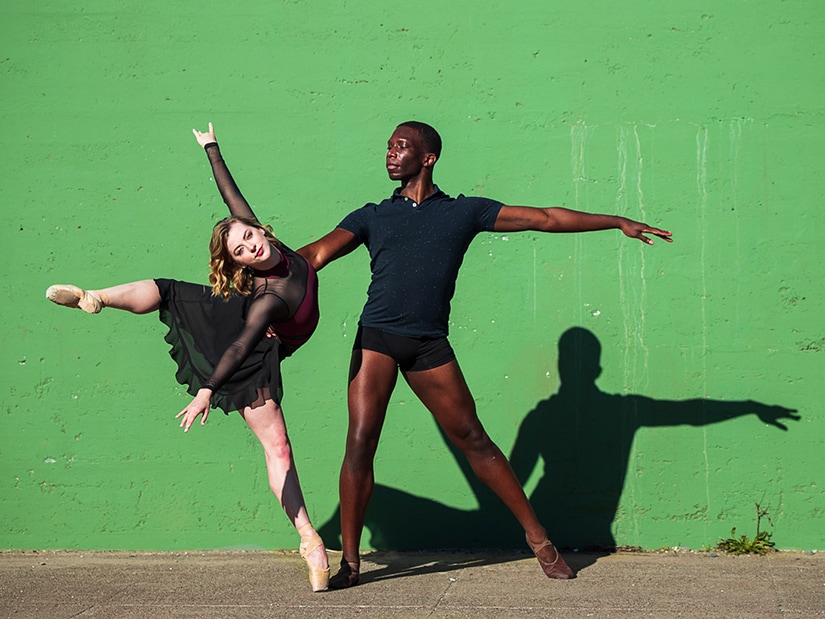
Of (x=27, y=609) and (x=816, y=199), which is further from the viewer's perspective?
(x=816, y=199)

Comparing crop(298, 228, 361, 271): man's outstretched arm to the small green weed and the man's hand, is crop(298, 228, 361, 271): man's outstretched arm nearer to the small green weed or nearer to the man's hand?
the man's hand

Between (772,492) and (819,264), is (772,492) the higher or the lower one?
the lower one

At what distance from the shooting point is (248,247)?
16.8 ft

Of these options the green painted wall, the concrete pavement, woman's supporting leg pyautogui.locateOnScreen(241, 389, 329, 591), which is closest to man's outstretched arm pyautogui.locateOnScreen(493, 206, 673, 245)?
the green painted wall

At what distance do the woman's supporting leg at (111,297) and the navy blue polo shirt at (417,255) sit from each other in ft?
3.12

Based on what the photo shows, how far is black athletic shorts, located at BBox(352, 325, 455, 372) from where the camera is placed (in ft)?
17.5

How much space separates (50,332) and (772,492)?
3.92 meters

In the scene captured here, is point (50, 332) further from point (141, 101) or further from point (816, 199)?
point (816, 199)

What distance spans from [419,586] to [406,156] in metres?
1.98

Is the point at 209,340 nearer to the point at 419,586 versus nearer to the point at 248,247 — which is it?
the point at 248,247

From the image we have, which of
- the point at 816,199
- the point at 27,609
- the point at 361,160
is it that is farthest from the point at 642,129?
Result: the point at 27,609

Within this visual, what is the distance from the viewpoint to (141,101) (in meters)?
6.30

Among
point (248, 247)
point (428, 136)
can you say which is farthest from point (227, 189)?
point (428, 136)

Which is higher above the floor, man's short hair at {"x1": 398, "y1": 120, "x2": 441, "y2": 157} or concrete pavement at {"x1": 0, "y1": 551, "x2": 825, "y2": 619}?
man's short hair at {"x1": 398, "y1": 120, "x2": 441, "y2": 157}
